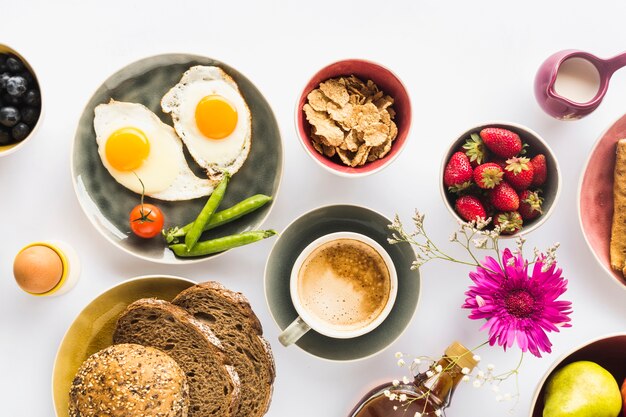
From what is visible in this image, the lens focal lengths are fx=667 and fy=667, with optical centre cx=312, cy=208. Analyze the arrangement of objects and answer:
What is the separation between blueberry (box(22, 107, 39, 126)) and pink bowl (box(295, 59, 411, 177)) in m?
0.93

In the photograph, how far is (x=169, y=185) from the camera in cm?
246

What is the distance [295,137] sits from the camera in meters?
2.51

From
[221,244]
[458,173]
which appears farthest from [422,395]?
[221,244]

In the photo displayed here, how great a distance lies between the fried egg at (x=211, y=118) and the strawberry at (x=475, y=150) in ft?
2.58

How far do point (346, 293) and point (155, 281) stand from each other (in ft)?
2.25

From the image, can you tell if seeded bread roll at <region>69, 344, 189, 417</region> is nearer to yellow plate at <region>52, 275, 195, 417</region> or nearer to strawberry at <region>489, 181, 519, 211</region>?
yellow plate at <region>52, 275, 195, 417</region>

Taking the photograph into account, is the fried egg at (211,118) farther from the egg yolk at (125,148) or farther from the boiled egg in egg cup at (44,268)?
the boiled egg in egg cup at (44,268)

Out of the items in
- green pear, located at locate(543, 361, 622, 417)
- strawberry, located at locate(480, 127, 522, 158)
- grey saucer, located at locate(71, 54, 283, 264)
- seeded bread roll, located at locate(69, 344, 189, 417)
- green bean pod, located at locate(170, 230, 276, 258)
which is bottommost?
seeded bread roll, located at locate(69, 344, 189, 417)

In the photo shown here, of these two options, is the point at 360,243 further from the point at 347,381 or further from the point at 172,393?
the point at 172,393

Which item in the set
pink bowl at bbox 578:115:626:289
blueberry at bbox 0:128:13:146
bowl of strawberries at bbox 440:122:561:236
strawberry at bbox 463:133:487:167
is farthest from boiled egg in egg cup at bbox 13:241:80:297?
pink bowl at bbox 578:115:626:289

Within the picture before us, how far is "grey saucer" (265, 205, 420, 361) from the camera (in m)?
2.38

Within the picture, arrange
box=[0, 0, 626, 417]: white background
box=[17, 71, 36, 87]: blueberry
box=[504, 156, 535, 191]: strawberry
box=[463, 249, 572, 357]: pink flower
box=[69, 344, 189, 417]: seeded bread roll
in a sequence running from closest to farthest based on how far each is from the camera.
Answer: box=[463, 249, 572, 357]: pink flower
box=[69, 344, 189, 417]: seeded bread roll
box=[504, 156, 535, 191]: strawberry
box=[17, 71, 36, 87]: blueberry
box=[0, 0, 626, 417]: white background

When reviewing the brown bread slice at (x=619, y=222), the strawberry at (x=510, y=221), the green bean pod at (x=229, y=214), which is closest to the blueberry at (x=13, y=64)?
the green bean pod at (x=229, y=214)

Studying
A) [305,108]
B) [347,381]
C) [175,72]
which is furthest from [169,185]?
[347,381]
